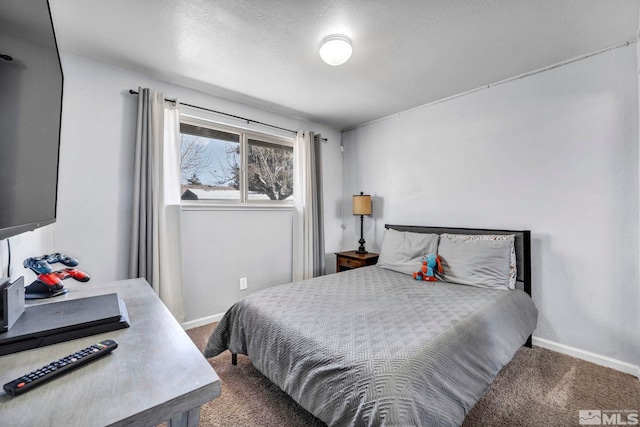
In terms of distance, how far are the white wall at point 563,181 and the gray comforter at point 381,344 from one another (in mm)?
401

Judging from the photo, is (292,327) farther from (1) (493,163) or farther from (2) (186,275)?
(1) (493,163)

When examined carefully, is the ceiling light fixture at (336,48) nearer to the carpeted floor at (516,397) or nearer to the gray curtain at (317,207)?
the gray curtain at (317,207)

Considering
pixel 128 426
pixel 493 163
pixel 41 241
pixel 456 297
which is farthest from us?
pixel 493 163

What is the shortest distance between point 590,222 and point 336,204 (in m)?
2.61

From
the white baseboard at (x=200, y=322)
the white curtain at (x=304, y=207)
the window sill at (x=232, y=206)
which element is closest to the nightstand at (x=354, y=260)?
the white curtain at (x=304, y=207)

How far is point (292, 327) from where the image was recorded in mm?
1528

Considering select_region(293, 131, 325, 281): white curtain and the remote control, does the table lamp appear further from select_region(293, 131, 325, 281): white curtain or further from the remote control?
the remote control

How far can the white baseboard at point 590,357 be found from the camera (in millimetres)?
1949

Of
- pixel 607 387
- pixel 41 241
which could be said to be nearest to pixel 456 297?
pixel 607 387

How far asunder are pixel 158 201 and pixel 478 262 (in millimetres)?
2742

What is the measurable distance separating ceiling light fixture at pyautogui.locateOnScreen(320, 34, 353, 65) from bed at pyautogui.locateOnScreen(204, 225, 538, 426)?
1.66 meters

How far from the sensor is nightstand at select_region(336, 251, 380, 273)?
3247 millimetres

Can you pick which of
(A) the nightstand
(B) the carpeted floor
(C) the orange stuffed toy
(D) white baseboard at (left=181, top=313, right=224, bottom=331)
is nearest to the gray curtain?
A: (A) the nightstand

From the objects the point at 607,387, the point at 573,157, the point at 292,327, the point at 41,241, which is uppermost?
the point at 573,157
